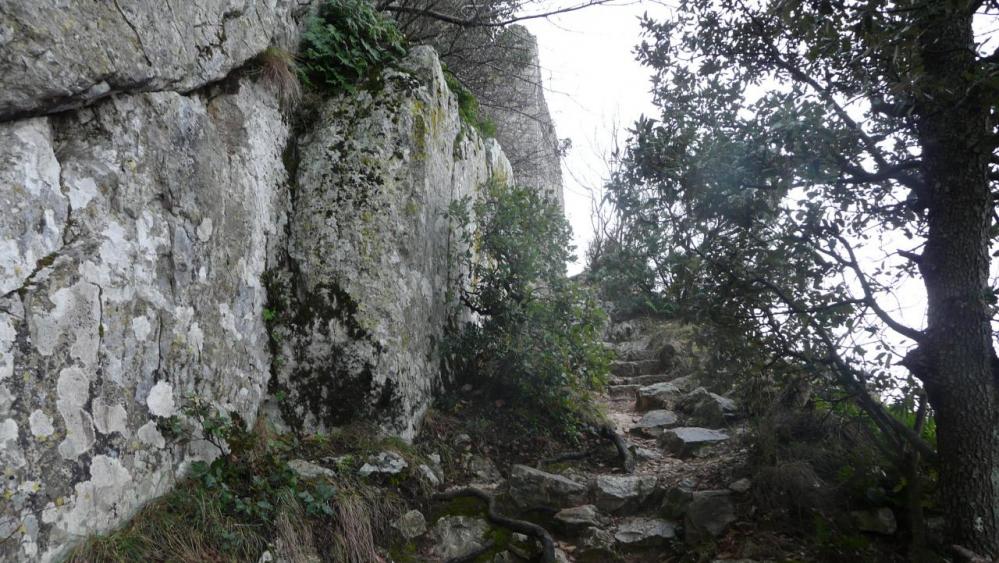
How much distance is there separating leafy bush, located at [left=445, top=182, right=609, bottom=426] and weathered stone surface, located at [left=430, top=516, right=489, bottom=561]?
6.71 ft

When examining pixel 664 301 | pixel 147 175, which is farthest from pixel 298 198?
pixel 664 301

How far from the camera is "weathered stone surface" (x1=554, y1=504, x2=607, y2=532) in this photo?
484 cm

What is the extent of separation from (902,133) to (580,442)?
416 cm

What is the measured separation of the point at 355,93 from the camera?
6129 mm

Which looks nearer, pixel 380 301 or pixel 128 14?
pixel 128 14

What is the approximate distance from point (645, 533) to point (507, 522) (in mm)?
1095

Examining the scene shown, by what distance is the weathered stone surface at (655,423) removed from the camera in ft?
24.2

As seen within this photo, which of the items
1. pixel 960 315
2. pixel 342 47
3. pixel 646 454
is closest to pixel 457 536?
pixel 646 454

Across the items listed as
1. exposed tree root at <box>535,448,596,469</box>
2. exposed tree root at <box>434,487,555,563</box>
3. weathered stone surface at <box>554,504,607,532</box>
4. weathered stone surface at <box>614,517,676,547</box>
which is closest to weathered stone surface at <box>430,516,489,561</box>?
exposed tree root at <box>434,487,555,563</box>

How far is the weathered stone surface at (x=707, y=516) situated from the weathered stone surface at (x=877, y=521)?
84 cm

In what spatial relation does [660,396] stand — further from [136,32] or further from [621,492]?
[136,32]

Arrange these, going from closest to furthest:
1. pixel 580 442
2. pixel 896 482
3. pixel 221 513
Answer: pixel 221 513
pixel 896 482
pixel 580 442

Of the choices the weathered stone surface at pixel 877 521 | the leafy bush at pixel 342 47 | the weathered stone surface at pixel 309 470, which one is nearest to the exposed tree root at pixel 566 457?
the weathered stone surface at pixel 309 470

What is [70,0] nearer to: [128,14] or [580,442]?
[128,14]
